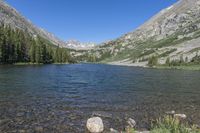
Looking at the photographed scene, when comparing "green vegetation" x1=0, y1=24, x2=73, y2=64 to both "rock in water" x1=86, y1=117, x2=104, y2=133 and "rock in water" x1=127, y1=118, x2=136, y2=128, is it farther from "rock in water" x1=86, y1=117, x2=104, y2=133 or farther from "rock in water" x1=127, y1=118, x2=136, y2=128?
"rock in water" x1=86, y1=117, x2=104, y2=133

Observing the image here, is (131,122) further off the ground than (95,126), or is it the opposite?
(95,126)

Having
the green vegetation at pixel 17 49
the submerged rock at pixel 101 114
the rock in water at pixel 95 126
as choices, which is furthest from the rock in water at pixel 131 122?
the green vegetation at pixel 17 49

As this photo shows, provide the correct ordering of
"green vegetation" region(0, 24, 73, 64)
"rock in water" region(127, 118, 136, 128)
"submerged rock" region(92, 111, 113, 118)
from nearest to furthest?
"rock in water" region(127, 118, 136, 128) → "submerged rock" region(92, 111, 113, 118) → "green vegetation" region(0, 24, 73, 64)

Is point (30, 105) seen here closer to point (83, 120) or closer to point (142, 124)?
point (83, 120)

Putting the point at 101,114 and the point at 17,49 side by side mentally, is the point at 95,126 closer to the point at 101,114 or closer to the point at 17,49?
the point at 101,114

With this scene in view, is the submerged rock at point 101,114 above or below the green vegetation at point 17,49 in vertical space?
below

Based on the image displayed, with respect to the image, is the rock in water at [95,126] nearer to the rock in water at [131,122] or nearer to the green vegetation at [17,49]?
the rock in water at [131,122]

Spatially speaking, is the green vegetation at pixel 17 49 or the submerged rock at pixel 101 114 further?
the green vegetation at pixel 17 49

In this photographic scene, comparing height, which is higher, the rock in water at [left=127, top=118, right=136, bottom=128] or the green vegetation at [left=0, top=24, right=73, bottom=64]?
the green vegetation at [left=0, top=24, right=73, bottom=64]


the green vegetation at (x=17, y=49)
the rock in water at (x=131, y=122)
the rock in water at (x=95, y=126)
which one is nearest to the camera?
the rock in water at (x=95, y=126)

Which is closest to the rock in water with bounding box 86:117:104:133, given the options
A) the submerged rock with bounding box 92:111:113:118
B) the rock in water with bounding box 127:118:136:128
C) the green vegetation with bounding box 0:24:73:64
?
the rock in water with bounding box 127:118:136:128

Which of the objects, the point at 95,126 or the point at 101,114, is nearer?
the point at 95,126

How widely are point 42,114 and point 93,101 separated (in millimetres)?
9966

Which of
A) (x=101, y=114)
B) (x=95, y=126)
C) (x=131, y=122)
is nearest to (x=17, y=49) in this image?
(x=101, y=114)
